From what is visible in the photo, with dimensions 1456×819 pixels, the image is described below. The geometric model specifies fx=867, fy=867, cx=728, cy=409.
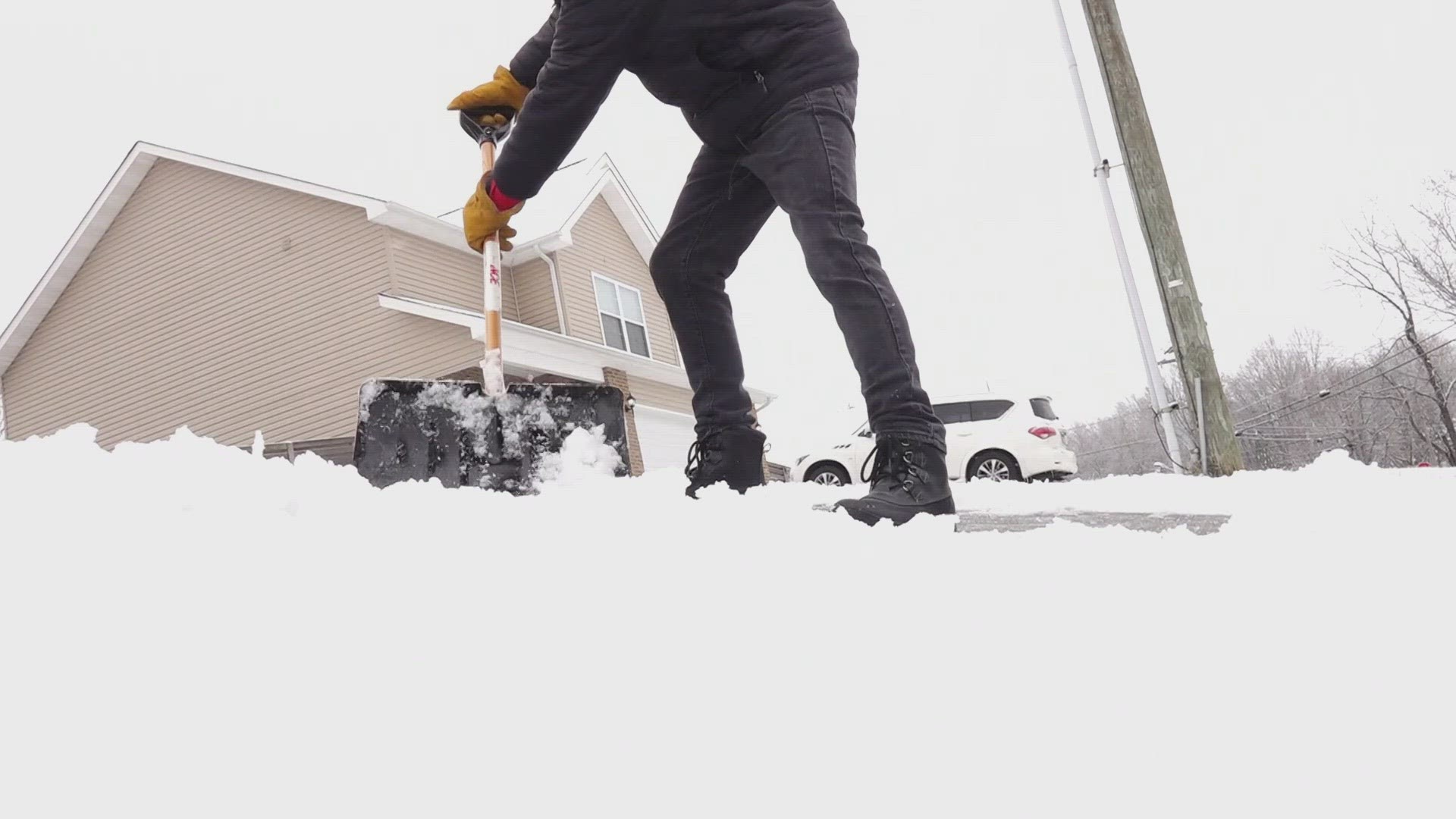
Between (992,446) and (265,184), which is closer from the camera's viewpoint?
(265,184)

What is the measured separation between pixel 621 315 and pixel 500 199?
13.3 meters

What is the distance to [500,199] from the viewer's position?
283cm

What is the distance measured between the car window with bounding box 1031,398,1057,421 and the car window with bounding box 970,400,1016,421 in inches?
12.5

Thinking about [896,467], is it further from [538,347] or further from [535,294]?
[535,294]

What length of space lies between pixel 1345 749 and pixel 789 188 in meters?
1.81

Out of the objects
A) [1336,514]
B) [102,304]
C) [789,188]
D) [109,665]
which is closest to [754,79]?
[789,188]

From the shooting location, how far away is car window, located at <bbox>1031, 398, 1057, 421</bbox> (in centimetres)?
1398

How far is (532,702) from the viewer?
724mm

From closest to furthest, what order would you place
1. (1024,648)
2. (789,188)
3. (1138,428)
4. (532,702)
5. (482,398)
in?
(532,702) → (1024,648) → (789,188) → (482,398) → (1138,428)

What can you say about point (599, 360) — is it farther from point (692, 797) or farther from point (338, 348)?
point (692, 797)

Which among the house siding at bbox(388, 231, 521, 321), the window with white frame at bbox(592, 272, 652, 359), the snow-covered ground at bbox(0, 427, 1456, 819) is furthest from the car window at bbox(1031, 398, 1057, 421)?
the snow-covered ground at bbox(0, 427, 1456, 819)

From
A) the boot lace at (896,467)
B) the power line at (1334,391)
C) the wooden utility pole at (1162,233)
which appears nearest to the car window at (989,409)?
the wooden utility pole at (1162,233)

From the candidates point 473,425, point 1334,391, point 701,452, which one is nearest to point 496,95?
point 473,425

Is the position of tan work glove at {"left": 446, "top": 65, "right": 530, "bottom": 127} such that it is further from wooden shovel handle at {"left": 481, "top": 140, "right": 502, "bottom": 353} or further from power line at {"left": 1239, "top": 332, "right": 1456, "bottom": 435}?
power line at {"left": 1239, "top": 332, "right": 1456, "bottom": 435}
